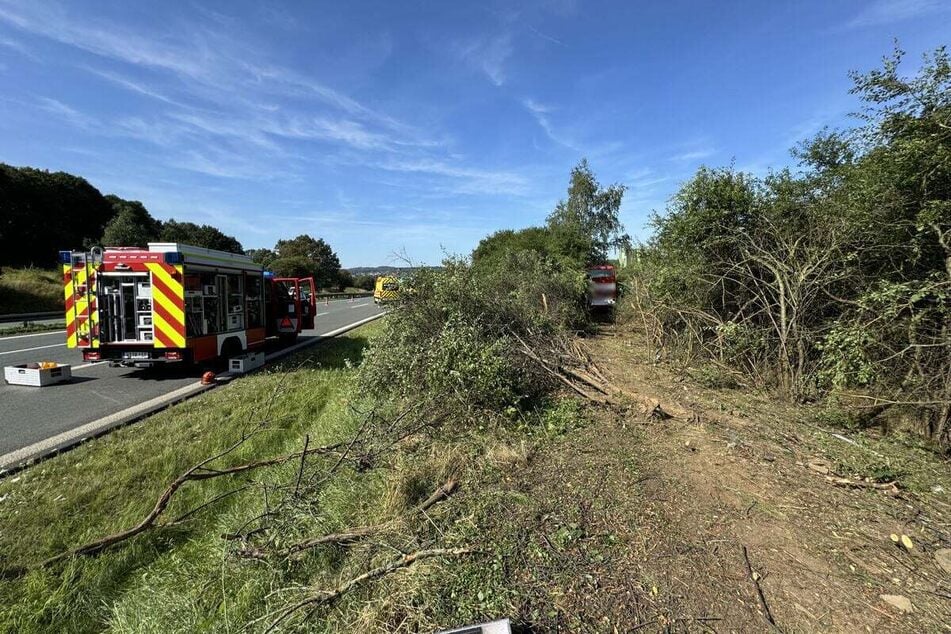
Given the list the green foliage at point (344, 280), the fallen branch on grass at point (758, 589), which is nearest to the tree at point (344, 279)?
the green foliage at point (344, 280)

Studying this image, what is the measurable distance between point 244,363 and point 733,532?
28.2 feet

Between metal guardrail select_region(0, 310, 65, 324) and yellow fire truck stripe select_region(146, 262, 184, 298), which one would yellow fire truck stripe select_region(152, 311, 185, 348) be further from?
metal guardrail select_region(0, 310, 65, 324)

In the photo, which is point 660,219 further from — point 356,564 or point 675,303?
point 356,564

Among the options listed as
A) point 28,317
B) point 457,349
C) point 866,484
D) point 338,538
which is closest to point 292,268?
point 28,317

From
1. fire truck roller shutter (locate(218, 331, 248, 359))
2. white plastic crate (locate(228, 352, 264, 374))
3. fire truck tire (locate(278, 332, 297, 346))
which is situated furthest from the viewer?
fire truck tire (locate(278, 332, 297, 346))

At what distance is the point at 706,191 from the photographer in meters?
7.58

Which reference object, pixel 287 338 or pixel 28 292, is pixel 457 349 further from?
pixel 28 292

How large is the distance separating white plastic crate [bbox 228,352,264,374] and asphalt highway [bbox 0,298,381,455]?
657mm

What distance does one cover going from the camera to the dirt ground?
217 centimetres

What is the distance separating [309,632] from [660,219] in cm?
912

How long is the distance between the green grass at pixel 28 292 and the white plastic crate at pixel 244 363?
19061 millimetres

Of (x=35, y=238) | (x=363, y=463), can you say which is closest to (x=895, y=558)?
(x=363, y=463)

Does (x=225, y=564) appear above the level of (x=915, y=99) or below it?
below

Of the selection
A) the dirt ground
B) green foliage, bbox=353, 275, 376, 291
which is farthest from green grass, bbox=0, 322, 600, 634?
green foliage, bbox=353, 275, 376, 291
